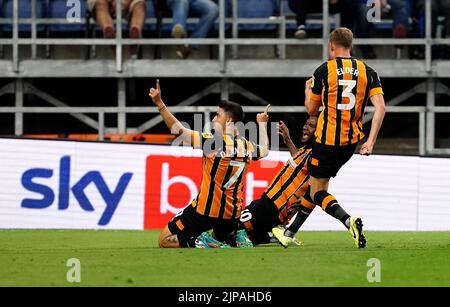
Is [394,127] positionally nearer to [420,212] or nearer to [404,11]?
[404,11]

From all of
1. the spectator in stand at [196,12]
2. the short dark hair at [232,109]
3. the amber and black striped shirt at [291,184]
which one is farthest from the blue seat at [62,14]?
the short dark hair at [232,109]

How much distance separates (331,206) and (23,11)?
39.9 ft

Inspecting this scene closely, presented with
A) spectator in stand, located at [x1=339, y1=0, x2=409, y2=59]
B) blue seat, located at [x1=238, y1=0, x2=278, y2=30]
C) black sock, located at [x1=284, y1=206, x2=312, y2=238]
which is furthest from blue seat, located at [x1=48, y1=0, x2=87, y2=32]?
black sock, located at [x1=284, y1=206, x2=312, y2=238]

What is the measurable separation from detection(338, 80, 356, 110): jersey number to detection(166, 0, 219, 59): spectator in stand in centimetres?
935

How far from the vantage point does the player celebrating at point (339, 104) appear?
454 inches

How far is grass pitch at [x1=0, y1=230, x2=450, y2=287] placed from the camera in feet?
28.7

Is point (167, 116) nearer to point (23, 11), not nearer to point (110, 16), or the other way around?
point (110, 16)

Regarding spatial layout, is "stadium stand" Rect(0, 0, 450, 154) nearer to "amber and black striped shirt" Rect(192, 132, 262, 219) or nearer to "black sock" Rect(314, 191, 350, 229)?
"amber and black striped shirt" Rect(192, 132, 262, 219)

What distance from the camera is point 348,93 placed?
11.6 m

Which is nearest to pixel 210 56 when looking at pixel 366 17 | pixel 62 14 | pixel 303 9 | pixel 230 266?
pixel 303 9

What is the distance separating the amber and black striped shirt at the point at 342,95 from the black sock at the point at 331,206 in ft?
1.60

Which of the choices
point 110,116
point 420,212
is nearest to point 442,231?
point 420,212

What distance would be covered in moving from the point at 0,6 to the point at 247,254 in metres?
12.4

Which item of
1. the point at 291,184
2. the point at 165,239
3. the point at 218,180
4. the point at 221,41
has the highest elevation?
the point at 221,41
